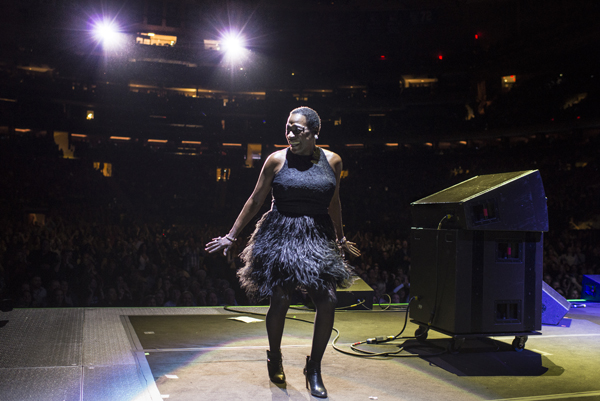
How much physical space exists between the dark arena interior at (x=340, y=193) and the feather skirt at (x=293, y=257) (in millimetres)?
458

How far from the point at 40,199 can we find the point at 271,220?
13.5 meters

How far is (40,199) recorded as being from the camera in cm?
1334

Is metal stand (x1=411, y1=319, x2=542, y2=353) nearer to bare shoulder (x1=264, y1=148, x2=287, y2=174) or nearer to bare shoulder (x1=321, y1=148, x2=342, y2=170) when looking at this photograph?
bare shoulder (x1=321, y1=148, x2=342, y2=170)

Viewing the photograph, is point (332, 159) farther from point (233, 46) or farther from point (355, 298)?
point (233, 46)

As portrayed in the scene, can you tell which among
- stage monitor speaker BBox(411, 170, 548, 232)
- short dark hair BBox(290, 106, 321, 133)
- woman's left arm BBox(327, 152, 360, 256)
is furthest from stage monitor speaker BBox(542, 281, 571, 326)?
short dark hair BBox(290, 106, 321, 133)

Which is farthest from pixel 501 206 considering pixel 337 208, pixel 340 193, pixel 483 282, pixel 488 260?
pixel 340 193

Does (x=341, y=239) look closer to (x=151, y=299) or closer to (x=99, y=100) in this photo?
(x=151, y=299)

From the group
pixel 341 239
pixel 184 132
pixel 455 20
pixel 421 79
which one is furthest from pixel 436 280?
pixel 421 79

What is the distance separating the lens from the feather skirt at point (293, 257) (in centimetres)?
196

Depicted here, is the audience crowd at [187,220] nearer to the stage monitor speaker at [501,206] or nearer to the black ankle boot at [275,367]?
the black ankle boot at [275,367]

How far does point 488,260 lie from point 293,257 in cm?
123

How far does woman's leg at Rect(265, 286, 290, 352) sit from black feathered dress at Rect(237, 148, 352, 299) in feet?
0.12

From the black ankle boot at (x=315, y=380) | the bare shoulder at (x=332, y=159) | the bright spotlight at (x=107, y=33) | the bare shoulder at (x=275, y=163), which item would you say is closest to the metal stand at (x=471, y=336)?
the black ankle boot at (x=315, y=380)

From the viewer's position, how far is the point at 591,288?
4.69 meters
